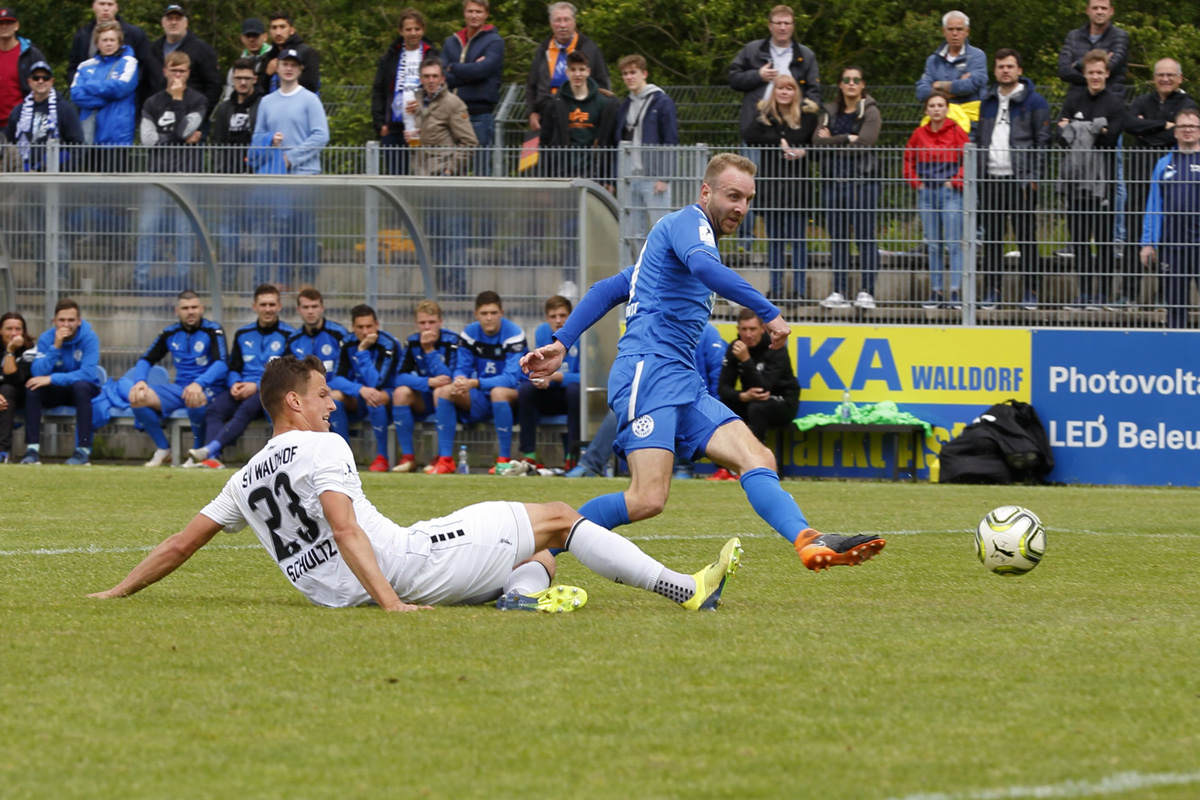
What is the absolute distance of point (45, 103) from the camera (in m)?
17.5

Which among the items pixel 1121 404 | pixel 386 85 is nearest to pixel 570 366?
pixel 386 85

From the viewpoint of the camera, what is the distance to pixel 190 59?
17.9 m

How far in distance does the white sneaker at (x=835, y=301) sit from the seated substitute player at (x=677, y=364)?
26.0 feet

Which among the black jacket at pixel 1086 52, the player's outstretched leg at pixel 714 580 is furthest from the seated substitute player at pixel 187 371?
the player's outstretched leg at pixel 714 580

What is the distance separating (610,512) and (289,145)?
10.8 metres

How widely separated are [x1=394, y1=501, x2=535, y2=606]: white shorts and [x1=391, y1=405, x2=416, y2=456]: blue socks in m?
9.42

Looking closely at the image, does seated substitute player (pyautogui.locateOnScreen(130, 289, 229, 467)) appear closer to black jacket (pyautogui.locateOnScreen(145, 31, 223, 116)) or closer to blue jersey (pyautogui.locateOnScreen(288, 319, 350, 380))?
blue jersey (pyautogui.locateOnScreen(288, 319, 350, 380))

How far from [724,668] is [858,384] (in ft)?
34.3

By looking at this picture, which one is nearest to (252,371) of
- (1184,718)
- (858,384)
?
(858,384)

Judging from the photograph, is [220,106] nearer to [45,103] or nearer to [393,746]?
[45,103]

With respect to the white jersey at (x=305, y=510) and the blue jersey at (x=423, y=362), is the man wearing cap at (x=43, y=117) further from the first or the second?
the white jersey at (x=305, y=510)

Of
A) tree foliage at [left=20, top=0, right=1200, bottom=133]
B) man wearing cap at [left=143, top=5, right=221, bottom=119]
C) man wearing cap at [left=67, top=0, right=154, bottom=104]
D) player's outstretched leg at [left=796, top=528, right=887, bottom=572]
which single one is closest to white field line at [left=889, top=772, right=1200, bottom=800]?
player's outstretched leg at [left=796, top=528, right=887, bottom=572]

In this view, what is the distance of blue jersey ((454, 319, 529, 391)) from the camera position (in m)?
15.6

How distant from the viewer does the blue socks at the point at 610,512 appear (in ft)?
23.0
